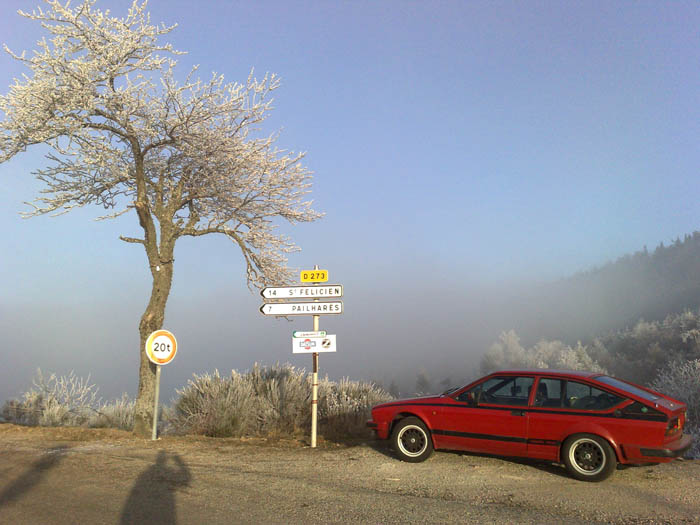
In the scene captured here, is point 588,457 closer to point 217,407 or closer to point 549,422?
point 549,422

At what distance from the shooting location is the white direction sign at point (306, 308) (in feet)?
35.9

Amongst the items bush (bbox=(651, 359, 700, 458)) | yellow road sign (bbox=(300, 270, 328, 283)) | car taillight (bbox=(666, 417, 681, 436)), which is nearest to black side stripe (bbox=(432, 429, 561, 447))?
car taillight (bbox=(666, 417, 681, 436))

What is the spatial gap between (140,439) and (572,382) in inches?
356

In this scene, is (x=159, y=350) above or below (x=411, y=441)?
above

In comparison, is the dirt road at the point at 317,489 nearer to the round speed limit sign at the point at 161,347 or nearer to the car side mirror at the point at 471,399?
the car side mirror at the point at 471,399

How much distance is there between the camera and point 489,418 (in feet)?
26.4

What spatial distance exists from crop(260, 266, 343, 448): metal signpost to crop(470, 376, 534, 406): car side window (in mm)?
3390

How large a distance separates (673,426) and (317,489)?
4836 mm

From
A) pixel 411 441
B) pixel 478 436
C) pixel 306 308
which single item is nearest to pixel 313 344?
pixel 306 308

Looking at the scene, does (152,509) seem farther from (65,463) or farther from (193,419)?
(193,419)

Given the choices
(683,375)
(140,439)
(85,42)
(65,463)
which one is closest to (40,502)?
(65,463)

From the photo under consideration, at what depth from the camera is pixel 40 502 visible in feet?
21.5

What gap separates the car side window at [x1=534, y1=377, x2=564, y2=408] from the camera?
25.4 feet

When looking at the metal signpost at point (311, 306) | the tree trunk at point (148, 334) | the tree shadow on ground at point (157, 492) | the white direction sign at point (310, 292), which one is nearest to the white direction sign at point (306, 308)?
the metal signpost at point (311, 306)
